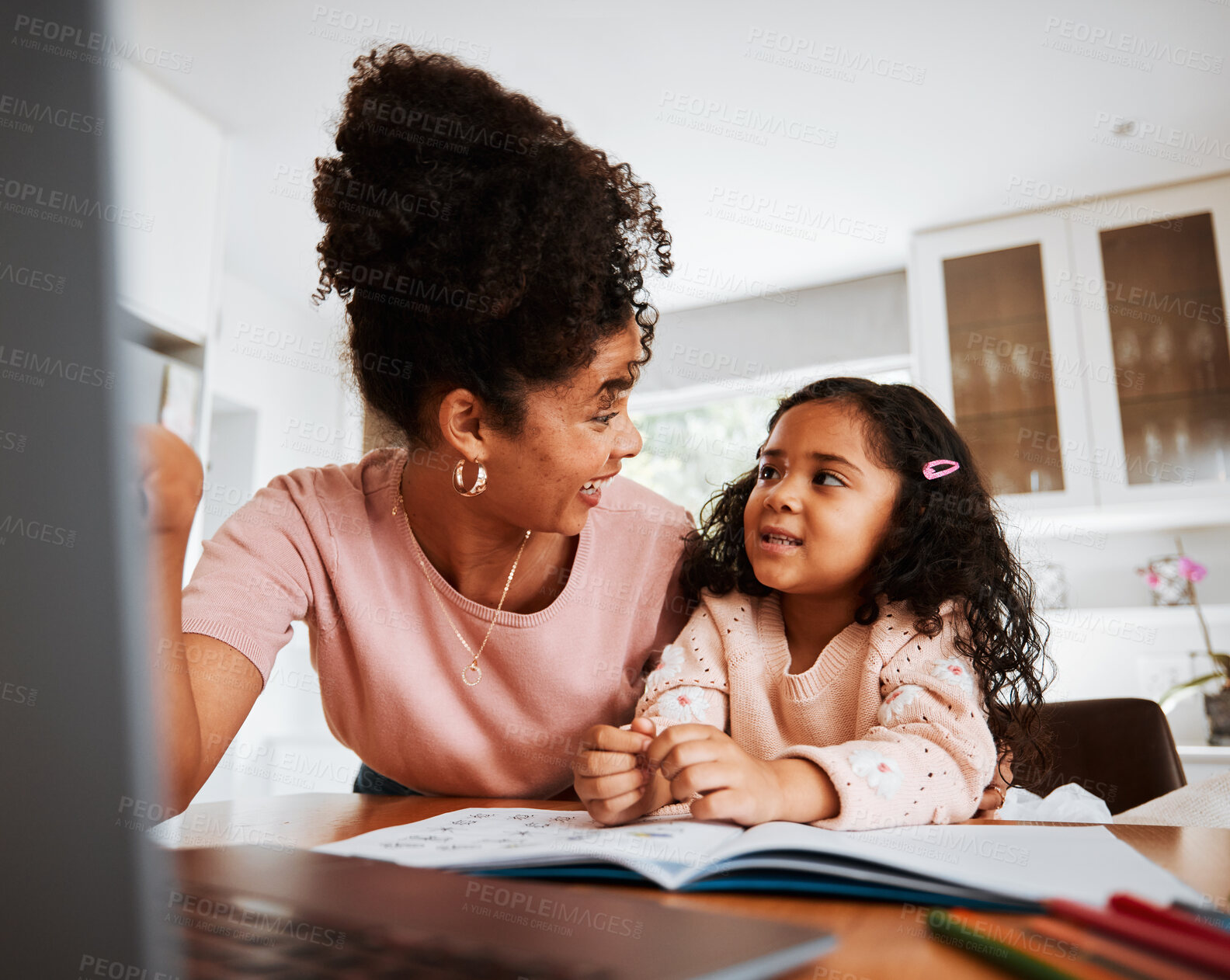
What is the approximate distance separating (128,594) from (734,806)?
505 millimetres

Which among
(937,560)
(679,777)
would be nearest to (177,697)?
(679,777)

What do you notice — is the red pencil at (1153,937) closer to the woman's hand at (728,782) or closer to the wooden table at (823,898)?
the wooden table at (823,898)

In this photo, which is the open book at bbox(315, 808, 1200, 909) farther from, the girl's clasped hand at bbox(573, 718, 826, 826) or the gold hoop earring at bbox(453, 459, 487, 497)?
the gold hoop earring at bbox(453, 459, 487, 497)

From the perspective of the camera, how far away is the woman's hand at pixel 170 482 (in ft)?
1.01

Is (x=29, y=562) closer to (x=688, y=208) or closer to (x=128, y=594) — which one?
(x=128, y=594)

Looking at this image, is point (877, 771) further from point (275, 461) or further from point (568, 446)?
point (275, 461)

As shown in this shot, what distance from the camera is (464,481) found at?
3.64 feet

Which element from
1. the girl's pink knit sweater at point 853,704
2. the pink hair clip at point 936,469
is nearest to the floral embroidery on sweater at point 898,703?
the girl's pink knit sweater at point 853,704

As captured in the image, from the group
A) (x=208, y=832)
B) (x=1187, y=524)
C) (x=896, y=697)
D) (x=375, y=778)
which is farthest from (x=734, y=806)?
(x=1187, y=524)

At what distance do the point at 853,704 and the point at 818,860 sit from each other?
0.50 meters

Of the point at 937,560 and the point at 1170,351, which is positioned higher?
the point at 1170,351

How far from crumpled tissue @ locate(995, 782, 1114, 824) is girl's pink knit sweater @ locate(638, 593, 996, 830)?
0.74 feet

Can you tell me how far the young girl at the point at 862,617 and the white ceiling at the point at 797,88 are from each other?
1868 mm

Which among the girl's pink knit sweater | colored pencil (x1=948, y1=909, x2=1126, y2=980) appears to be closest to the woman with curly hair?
the girl's pink knit sweater
